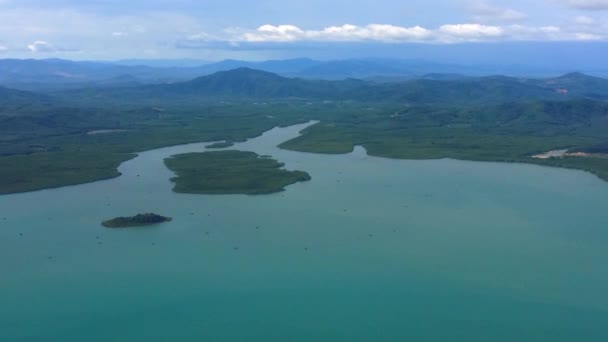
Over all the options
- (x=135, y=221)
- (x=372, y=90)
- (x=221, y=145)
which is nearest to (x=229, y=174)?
(x=135, y=221)

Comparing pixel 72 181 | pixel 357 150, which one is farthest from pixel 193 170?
pixel 357 150

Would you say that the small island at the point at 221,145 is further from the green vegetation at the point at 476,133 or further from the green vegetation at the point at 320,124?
the green vegetation at the point at 476,133

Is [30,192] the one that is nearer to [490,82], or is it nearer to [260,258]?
[260,258]

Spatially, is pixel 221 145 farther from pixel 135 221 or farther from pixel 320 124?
pixel 135 221

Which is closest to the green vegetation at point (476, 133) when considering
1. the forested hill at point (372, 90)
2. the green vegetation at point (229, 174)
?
the green vegetation at point (229, 174)

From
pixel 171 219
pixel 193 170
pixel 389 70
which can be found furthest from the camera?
pixel 389 70

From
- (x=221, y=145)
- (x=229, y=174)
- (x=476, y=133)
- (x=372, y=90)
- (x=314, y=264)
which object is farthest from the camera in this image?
(x=372, y=90)
